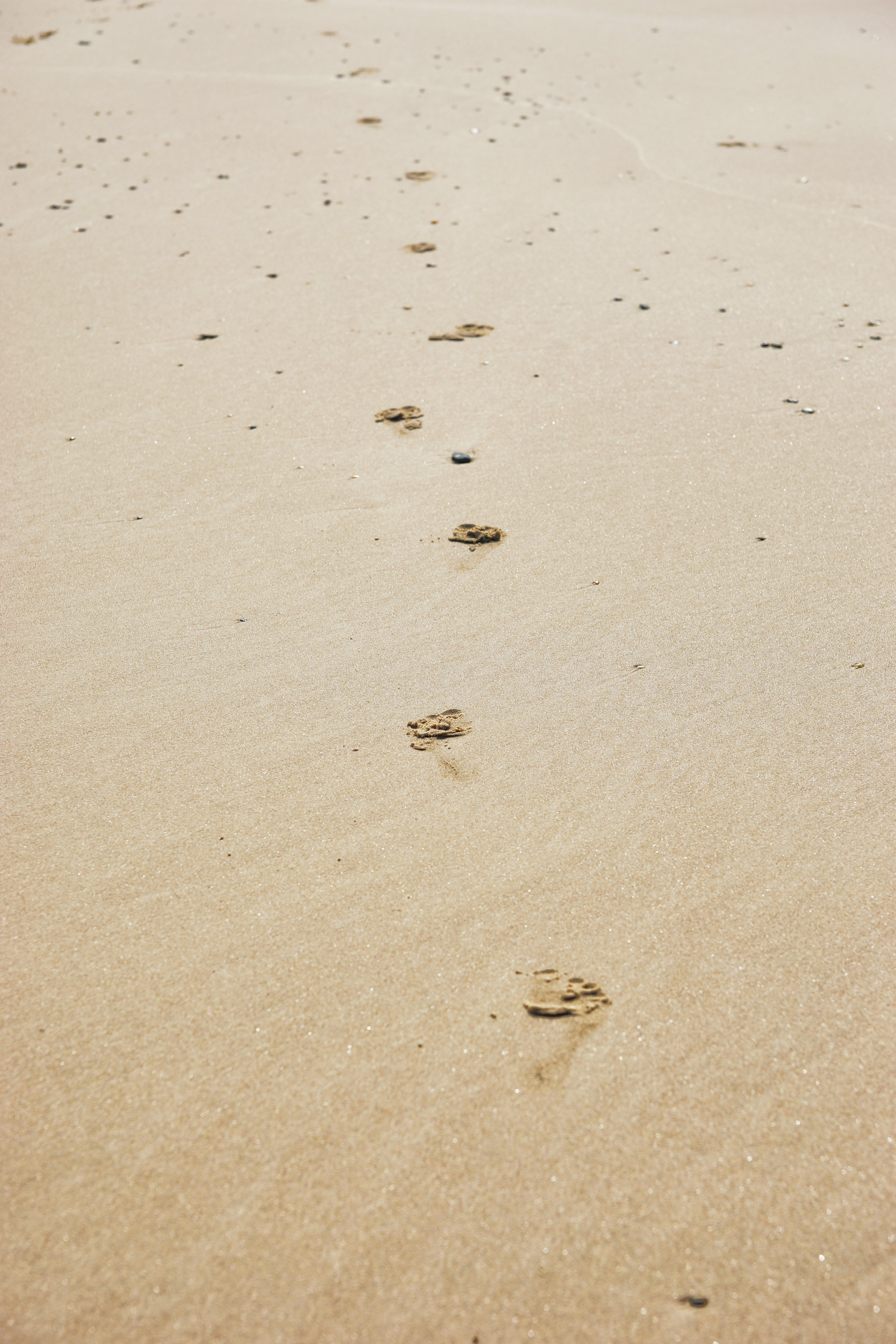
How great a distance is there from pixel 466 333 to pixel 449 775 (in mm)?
2310

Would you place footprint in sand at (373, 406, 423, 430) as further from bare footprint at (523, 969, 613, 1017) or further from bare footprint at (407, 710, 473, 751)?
bare footprint at (523, 969, 613, 1017)

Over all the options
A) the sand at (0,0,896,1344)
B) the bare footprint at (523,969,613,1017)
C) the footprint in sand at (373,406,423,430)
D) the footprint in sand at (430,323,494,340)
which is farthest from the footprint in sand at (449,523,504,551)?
the bare footprint at (523,969,613,1017)

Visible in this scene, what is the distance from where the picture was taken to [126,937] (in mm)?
1858

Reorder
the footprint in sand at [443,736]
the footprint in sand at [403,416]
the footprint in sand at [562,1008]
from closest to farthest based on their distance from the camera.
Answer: the footprint in sand at [562,1008]
the footprint in sand at [443,736]
the footprint in sand at [403,416]

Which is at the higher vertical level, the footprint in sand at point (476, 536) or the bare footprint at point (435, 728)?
the footprint in sand at point (476, 536)

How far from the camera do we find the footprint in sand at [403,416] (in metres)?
3.37

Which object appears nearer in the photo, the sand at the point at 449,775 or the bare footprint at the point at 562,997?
the sand at the point at 449,775

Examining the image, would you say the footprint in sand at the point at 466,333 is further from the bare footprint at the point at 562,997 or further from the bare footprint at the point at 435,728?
the bare footprint at the point at 562,997

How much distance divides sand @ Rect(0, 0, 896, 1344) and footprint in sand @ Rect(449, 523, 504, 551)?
2 cm

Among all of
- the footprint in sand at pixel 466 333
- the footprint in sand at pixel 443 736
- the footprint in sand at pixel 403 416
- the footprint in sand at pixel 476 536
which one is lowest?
the footprint in sand at pixel 443 736

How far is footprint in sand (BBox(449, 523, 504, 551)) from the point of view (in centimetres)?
287

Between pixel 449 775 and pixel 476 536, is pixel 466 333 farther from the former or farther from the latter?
pixel 449 775

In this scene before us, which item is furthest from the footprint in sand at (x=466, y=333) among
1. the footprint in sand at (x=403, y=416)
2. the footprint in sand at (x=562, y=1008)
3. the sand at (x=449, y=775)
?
the footprint in sand at (x=562, y=1008)

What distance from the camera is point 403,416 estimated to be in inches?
134
